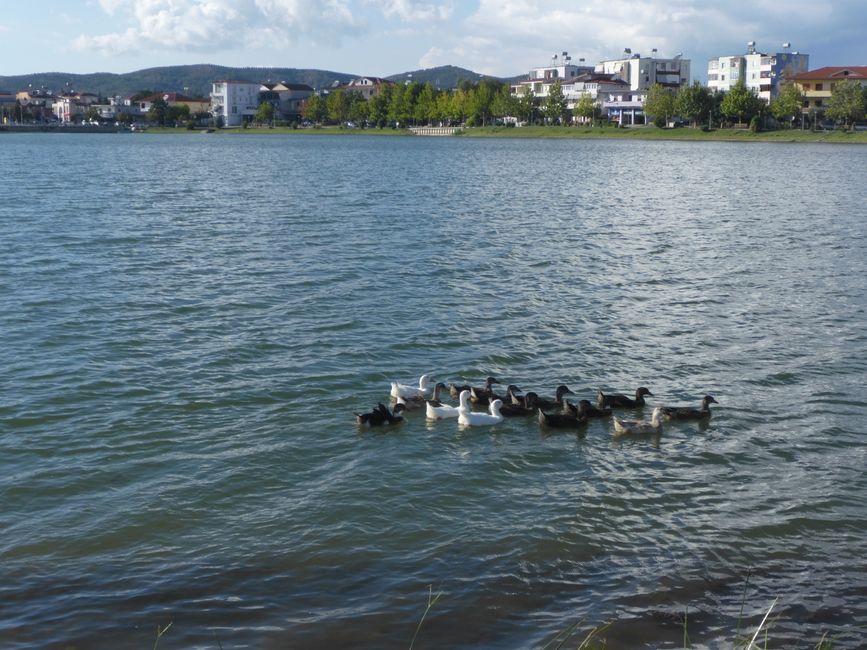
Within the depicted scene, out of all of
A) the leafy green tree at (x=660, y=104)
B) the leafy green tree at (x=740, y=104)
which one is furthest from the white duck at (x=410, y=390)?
the leafy green tree at (x=660, y=104)

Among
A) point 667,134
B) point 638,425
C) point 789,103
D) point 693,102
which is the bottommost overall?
point 638,425

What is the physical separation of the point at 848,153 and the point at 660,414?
102 m

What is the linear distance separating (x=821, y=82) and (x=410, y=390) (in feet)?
543

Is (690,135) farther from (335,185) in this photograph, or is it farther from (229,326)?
(229,326)

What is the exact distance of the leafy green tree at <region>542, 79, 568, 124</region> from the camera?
189 m

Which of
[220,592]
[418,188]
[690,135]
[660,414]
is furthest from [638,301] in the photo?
[690,135]

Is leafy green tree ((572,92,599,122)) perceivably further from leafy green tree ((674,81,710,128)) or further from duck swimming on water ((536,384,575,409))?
duck swimming on water ((536,384,575,409))

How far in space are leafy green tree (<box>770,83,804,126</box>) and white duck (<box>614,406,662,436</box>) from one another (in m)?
146

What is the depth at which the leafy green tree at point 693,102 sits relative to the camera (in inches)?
6220

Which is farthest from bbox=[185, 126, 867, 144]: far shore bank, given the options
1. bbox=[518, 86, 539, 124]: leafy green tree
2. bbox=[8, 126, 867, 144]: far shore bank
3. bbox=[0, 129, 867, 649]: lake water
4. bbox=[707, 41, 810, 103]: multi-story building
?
bbox=[0, 129, 867, 649]: lake water

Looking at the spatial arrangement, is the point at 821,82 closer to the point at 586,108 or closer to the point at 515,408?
the point at 586,108

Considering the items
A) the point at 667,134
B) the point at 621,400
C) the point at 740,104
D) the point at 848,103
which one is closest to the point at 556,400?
the point at 621,400

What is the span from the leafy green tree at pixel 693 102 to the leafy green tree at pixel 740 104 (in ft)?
12.5

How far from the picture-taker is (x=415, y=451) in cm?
1516
